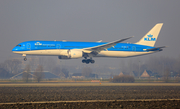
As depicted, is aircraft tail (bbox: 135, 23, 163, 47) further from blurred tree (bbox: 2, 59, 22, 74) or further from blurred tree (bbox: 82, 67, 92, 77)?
blurred tree (bbox: 2, 59, 22, 74)

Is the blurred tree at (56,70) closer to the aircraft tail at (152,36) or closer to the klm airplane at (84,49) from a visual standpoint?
the klm airplane at (84,49)

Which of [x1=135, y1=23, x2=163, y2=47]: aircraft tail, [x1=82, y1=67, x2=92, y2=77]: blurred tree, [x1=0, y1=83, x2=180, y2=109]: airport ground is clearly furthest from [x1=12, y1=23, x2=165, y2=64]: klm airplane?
[x1=82, y1=67, x2=92, y2=77]: blurred tree

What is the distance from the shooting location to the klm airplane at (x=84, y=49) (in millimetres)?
42750

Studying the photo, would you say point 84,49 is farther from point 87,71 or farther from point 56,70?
point 87,71

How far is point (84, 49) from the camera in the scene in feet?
146

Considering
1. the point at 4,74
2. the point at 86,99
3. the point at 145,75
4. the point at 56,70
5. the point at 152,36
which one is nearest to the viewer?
the point at 86,99

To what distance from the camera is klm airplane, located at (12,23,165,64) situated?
42.8 m

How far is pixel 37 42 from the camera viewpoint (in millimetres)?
43000

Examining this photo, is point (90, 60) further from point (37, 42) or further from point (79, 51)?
point (37, 42)

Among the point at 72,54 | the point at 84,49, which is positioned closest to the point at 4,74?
the point at 72,54

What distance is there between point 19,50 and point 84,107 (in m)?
27.3

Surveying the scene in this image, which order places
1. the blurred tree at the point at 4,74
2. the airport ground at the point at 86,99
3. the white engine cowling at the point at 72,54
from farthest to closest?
the blurred tree at the point at 4,74 → the white engine cowling at the point at 72,54 → the airport ground at the point at 86,99

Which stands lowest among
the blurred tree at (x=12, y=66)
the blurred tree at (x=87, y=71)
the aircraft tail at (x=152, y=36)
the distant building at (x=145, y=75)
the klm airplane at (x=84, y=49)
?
the distant building at (x=145, y=75)

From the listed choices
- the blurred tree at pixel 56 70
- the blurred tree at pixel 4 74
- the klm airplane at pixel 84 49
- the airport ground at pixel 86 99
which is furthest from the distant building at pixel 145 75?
the airport ground at pixel 86 99
